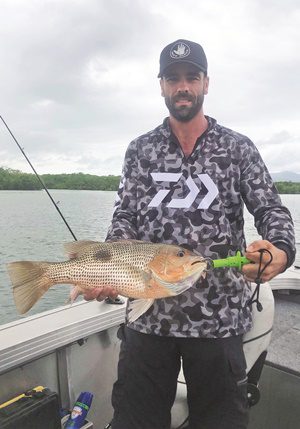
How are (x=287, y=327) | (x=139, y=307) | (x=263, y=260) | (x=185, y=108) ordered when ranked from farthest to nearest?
(x=287, y=327) < (x=185, y=108) < (x=139, y=307) < (x=263, y=260)

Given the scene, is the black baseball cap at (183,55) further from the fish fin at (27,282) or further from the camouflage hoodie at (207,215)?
the fish fin at (27,282)

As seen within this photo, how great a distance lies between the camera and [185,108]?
266 cm

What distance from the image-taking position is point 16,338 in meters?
2.90

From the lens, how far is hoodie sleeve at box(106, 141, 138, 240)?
2.72 m

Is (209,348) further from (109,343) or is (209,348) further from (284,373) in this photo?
(109,343)

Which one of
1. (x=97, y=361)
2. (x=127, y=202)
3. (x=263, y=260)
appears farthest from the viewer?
(x=97, y=361)

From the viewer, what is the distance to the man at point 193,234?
248 cm

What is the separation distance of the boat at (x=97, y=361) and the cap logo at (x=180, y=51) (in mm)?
1696

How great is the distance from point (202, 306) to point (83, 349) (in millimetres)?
1537

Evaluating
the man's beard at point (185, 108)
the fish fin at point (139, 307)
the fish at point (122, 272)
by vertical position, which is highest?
the man's beard at point (185, 108)

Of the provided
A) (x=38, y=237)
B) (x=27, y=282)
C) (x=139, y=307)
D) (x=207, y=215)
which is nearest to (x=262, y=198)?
(x=207, y=215)

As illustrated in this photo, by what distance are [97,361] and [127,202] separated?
171cm

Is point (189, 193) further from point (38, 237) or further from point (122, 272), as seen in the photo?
point (38, 237)

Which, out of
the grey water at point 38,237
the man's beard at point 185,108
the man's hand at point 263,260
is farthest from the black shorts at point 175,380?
the grey water at point 38,237
